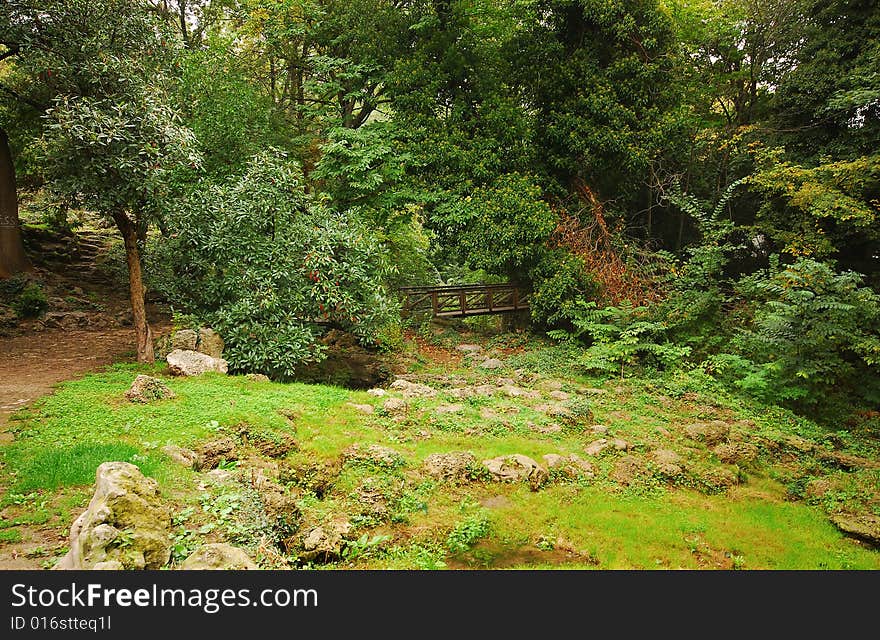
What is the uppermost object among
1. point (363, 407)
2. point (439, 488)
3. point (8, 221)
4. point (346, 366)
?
point (8, 221)

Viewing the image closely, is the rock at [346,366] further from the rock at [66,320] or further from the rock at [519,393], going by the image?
the rock at [66,320]

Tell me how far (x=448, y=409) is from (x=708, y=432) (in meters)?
4.30

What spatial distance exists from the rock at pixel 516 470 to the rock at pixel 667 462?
1.75m

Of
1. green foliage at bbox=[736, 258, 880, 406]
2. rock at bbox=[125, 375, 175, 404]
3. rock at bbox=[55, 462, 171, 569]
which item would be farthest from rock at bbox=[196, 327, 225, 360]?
green foliage at bbox=[736, 258, 880, 406]

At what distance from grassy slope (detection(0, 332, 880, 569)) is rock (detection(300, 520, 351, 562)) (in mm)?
106

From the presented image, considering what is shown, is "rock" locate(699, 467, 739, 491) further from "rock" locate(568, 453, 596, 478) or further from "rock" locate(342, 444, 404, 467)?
"rock" locate(342, 444, 404, 467)

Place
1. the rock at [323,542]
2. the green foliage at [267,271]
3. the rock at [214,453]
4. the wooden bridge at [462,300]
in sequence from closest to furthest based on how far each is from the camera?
1. the rock at [323,542]
2. the rock at [214,453]
3. the green foliage at [267,271]
4. the wooden bridge at [462,300]

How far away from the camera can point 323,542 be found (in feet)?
15.6

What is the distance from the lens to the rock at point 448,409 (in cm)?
901

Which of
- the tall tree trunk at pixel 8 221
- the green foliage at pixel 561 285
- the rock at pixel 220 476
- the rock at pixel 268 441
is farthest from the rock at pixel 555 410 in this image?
the tall tree trunk at pixel 8 221

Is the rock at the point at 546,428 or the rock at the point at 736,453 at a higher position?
the rock at the point at 736,453

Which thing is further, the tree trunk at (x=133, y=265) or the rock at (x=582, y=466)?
the tree trunk at (x=133, y=265)

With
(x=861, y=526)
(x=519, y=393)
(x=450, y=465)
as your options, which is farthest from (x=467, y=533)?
(x=519, y=393)

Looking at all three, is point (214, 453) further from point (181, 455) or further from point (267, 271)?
point (267, 271)
